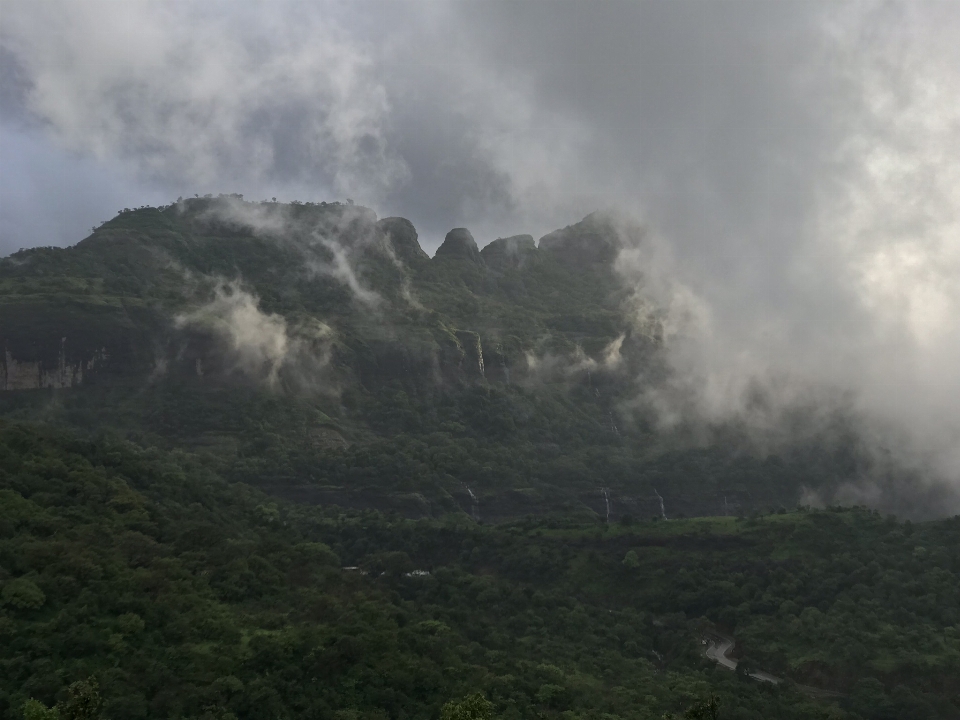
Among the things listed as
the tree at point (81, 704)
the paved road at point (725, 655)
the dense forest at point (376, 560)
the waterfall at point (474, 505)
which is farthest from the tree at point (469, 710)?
the waterfall at point (474, 505)

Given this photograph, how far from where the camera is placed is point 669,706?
8038cm

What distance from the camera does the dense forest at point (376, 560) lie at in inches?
2672

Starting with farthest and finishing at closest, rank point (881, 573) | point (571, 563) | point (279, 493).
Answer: point (279, 493) → point (571, 563) → point (881, 573)

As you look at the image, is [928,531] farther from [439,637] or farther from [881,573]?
[439,637]

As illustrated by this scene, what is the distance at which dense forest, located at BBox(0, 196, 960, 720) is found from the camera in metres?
67.9

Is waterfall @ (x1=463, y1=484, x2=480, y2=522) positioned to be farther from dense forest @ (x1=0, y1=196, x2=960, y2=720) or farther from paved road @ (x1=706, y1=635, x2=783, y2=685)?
paved road @ (x1=706, y1=635, x2=783, y2=685)

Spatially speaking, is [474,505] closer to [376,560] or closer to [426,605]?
[376,560]


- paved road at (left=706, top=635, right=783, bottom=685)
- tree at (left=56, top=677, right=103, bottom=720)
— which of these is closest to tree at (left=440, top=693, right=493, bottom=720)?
tree at (left=56, top=677, right=103, bottom=720)

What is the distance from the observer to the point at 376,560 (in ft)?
408

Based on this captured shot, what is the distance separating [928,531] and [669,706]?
70.0 metres

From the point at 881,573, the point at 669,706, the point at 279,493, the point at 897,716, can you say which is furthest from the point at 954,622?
the point at 279,493

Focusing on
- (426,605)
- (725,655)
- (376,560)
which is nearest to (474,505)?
(376,560)

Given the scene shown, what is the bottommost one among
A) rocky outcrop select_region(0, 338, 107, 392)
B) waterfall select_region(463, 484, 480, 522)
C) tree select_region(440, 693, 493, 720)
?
tree select_region(440, 693, 493, 720)

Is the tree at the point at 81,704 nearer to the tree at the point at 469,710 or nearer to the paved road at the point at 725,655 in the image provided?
the tree at the point at 469,710
